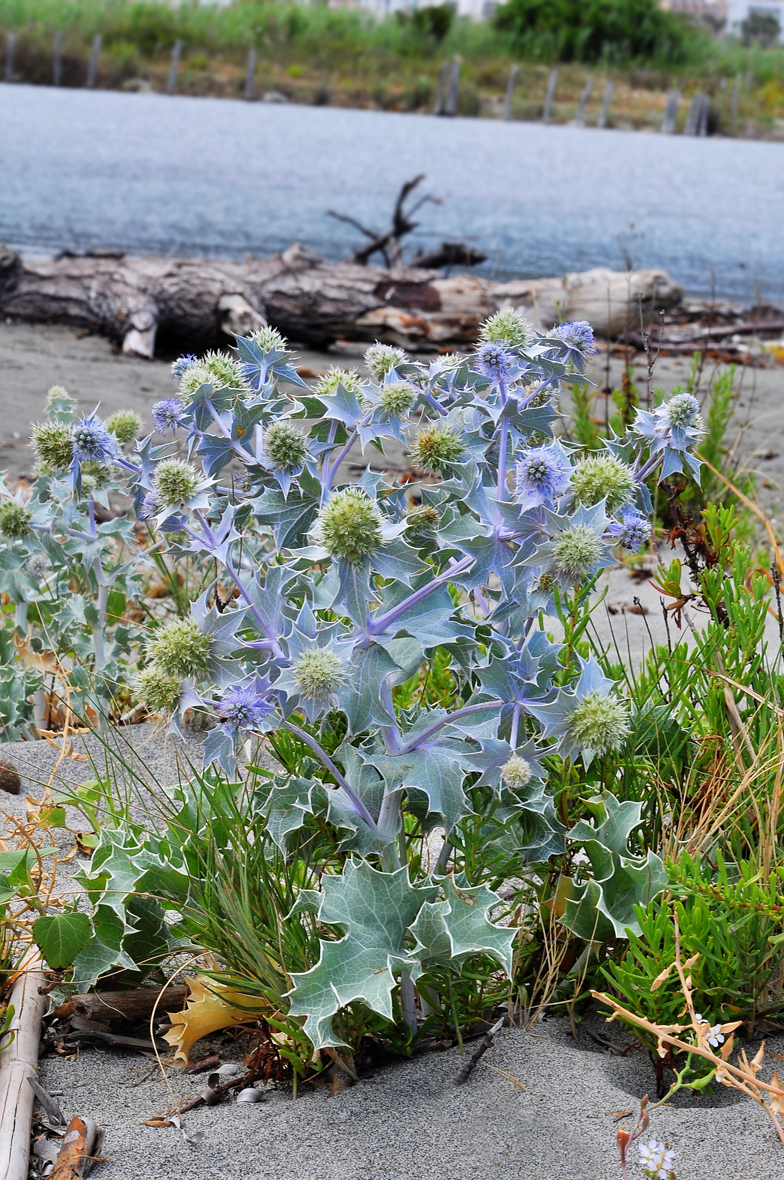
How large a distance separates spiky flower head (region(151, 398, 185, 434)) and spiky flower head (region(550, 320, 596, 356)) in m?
0.67

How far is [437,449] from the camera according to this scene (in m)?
1.74

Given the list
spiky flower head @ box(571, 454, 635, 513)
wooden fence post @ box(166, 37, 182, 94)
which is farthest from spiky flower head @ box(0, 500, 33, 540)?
wooden fence post @ box(166, 37, 182, 94)

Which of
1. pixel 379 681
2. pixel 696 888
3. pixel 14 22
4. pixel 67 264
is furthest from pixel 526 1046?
pixel 14 22

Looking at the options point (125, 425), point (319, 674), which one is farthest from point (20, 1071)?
point (125, 425)

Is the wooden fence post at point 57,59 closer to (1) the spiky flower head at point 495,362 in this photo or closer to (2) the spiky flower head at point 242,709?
(1) the spiky flower head at point 495,362

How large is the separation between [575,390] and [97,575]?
250 cm

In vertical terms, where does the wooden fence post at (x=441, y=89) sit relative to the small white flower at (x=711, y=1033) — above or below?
above

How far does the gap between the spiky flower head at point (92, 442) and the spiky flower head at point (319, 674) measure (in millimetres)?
622

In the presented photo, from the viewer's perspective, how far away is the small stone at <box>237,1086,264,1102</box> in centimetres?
164

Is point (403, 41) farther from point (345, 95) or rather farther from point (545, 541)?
point (545, 541)

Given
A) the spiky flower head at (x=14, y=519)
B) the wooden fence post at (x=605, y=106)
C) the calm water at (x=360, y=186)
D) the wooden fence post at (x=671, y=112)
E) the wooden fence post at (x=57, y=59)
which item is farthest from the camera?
the wooden fence post at (x=671, y=112)

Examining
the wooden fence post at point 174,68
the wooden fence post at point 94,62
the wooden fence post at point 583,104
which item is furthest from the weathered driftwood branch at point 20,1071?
the wooden fence post at point 583,104

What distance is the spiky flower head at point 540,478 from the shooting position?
146 centimetres

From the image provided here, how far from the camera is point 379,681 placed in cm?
142
